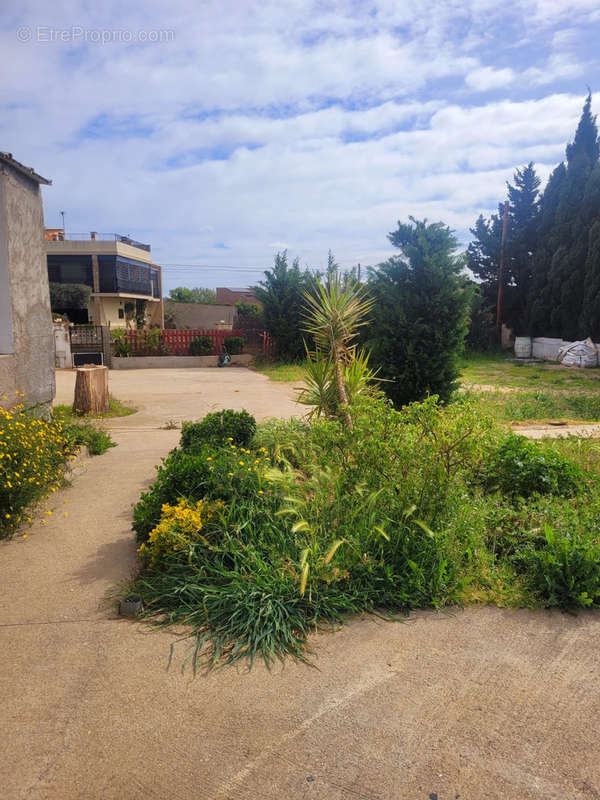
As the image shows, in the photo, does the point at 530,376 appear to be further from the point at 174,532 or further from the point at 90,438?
the point at 174,532

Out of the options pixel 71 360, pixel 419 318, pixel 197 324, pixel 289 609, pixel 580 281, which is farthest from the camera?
pixel 197 324

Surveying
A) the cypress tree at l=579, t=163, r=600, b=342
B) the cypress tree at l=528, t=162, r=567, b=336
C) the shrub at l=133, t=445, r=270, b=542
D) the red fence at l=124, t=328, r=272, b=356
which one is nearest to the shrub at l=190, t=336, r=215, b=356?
the red fence at l=124, t=328, r=272, b=356

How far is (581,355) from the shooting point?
1962 cm

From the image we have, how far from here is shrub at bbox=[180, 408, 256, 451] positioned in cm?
546

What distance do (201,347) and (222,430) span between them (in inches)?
701

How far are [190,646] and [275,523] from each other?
1026 millimetres

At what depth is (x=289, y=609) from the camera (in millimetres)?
3068

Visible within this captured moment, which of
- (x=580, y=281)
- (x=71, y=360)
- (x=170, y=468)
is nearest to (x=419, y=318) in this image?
(x=170, y=468)

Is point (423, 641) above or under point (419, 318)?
under

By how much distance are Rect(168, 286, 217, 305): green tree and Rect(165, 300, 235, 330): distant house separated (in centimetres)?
614

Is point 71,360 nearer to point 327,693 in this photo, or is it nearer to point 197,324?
point 327,693

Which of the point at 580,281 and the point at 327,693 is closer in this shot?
the point at 327,693

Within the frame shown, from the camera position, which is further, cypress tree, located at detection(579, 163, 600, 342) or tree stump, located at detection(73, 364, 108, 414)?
cypress tree, located at detection(579, 163, 600, 342)

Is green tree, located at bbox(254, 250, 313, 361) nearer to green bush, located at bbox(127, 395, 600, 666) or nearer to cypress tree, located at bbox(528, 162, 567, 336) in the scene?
cypress tree, located at bbox(528, 162, 567, 336)
